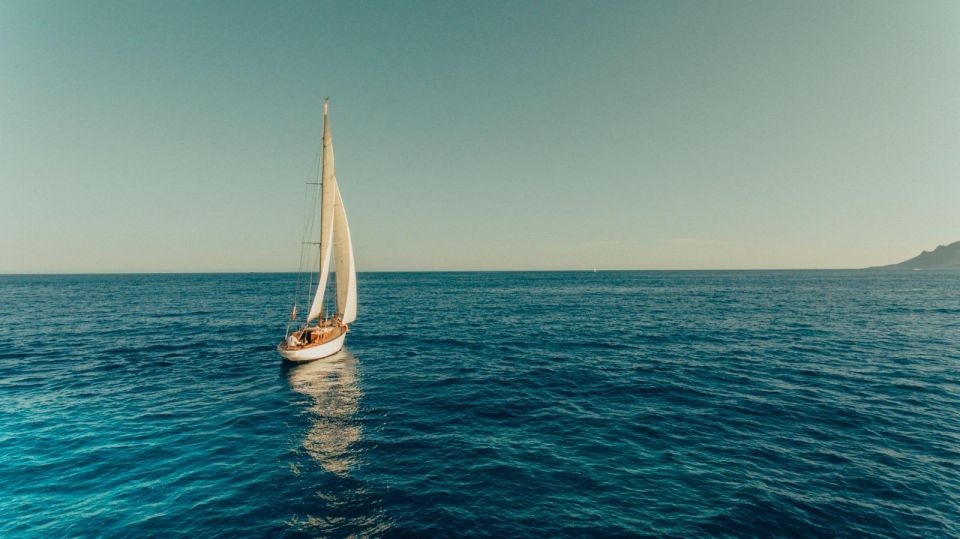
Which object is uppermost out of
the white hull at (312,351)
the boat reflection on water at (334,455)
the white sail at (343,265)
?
the white sail at (343,265)

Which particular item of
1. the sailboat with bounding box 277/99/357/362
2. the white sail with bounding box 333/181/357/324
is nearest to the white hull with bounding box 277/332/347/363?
the sailboat with bounding box 277/99/357/362

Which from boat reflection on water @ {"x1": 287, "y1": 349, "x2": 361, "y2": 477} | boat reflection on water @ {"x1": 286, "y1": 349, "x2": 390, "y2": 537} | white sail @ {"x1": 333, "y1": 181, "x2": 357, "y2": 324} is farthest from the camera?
white sail @ {"x1": 333, "y1": 181, "x2": 357, "y2": 324}

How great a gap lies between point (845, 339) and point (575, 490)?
45514mm

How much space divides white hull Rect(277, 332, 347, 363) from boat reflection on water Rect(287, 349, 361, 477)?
0.59 meters

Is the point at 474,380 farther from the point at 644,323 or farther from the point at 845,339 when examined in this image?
the point at 845,339

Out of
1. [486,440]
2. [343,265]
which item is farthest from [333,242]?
[486,440]

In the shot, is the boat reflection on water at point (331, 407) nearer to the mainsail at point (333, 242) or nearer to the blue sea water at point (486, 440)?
the blue sea water at point (486, 440)

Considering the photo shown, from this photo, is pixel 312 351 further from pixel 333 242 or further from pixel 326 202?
pixel 326 202

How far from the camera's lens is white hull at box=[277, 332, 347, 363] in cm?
3122

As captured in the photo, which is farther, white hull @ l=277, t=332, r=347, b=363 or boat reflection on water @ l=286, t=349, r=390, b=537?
white hull @ l=277, t=332, r=347, b=363

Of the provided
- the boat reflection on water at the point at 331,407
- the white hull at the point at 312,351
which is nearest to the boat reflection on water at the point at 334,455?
the boat reflection on water at the point at 331,407

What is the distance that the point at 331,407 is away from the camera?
2345 centimetres

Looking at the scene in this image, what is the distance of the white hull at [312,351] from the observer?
3122cm

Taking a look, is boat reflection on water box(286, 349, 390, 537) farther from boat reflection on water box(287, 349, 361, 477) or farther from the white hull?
the white hull
